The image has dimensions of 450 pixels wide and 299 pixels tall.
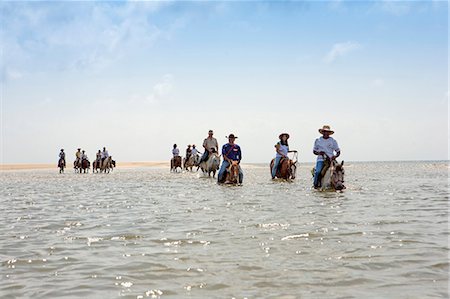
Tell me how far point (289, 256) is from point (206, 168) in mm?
19950

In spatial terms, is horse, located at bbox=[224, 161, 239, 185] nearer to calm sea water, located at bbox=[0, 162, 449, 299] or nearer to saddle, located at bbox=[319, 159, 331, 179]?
saddle, located at bbox=[319, 159, 331, 179]

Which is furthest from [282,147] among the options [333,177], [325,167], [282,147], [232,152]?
[333,177]

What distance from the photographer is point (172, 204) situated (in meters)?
10.8

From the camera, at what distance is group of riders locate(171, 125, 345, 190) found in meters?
14.4

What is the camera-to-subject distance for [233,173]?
17.8 meters

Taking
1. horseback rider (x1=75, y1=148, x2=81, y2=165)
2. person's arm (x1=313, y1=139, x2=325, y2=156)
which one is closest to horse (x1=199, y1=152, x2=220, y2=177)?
person's arm (x1=313, y1=139, x2=325, y2=156)

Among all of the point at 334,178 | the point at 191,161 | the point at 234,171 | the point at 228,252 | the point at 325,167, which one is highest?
the point at 191,161

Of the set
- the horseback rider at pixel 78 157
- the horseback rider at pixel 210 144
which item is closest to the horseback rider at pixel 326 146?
the horseback rider at pixel 210 144

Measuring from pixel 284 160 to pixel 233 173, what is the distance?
121 inches

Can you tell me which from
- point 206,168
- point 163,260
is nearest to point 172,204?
point 163,260

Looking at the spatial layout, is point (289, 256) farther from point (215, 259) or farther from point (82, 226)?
point (82, 226)

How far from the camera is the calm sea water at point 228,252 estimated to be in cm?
419

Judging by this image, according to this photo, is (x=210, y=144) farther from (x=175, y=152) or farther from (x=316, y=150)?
(x=175, y=152)

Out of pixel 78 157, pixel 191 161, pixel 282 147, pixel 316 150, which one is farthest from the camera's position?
pixel 78 157
